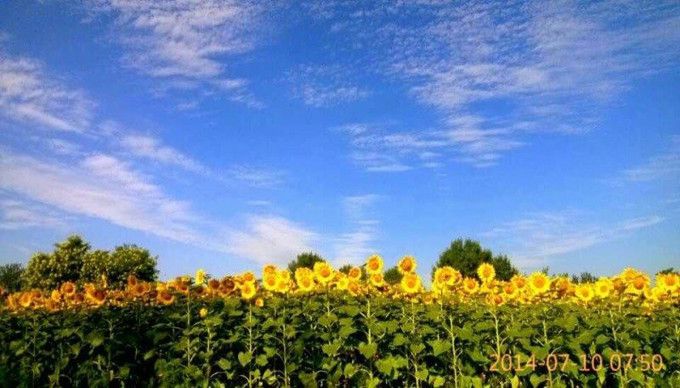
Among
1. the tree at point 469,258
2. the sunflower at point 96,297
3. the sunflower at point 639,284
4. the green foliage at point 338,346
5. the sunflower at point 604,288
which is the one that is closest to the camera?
the green foliage at point 338,346

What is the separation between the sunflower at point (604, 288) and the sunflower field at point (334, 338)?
24 cm

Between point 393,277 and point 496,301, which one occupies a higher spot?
point 393,277

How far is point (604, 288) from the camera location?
8.26m

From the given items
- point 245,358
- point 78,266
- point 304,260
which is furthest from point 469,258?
point 245,358

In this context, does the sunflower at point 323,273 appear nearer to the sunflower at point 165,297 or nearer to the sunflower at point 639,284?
the sunflower at point 165,297

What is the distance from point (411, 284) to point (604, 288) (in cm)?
273

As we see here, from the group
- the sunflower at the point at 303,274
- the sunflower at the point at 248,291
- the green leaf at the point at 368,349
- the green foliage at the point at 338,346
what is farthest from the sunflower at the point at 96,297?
the green leaf at the point at 368,349

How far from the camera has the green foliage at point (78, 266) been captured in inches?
1083

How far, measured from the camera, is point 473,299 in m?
8.07

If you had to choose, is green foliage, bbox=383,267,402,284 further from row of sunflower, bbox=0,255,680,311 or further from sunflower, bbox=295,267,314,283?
sunflower, bbox=295,267,314,283

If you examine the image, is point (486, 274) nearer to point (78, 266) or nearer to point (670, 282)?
point (670, 282)

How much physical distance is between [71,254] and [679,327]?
85.6 feet

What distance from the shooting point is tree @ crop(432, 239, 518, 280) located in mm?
25922

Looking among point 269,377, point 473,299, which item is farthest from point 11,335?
point 473,299
